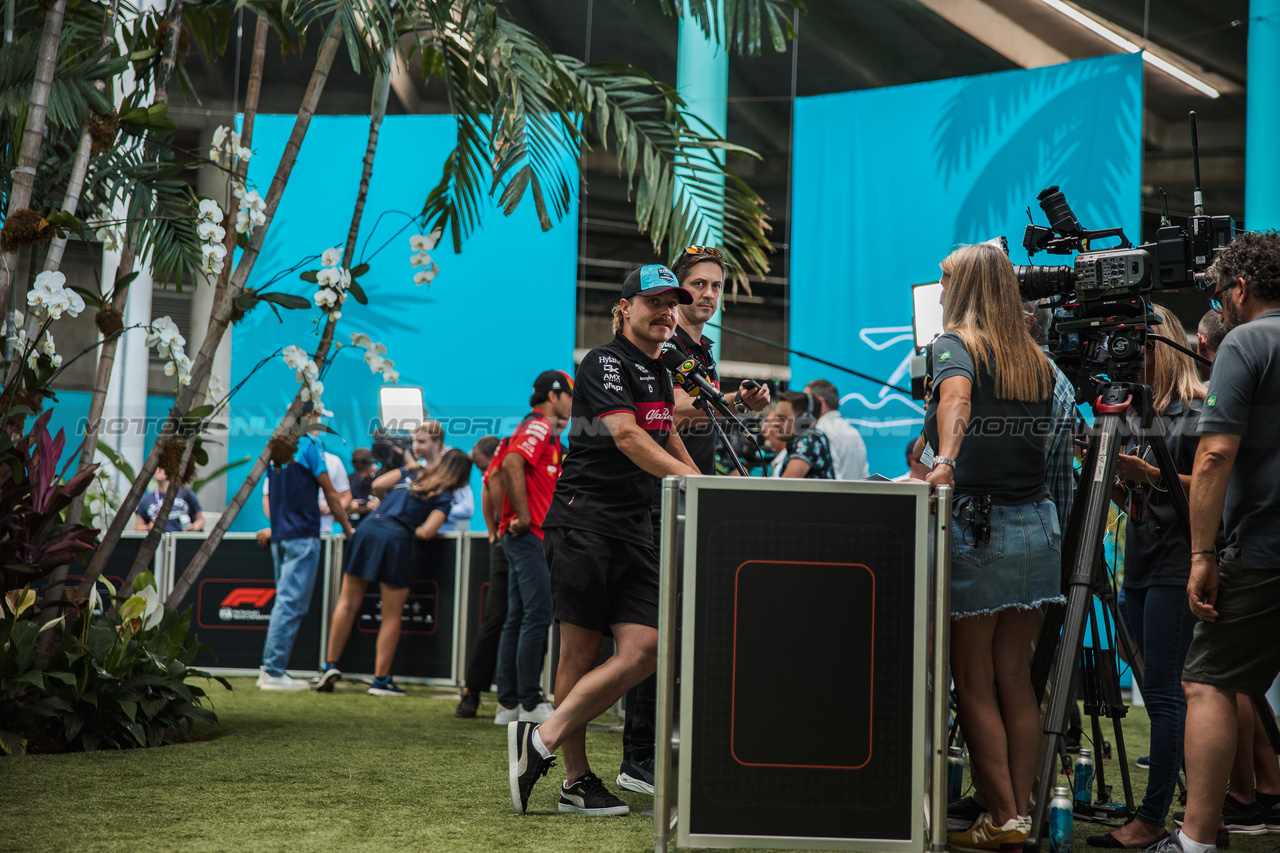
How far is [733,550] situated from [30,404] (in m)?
2.84

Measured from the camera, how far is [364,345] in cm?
481

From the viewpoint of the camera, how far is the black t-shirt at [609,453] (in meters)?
3.17

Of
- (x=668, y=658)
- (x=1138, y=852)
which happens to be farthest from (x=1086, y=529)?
(x=668, y=658)

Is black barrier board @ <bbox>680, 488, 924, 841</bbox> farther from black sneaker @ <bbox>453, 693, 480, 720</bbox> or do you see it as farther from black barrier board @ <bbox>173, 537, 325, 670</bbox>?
black barrier board @ <bbox>173, 537, 325, 670</bbox>

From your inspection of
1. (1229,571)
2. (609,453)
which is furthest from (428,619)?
(1229,571)

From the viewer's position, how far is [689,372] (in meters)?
3.28

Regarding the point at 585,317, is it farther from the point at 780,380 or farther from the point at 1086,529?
the point at 1086,529

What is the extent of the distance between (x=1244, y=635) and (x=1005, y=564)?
21.9 inches

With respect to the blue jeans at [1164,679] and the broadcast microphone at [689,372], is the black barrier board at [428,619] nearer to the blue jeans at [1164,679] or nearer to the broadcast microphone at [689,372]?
the broadcast microphone at [689,372]

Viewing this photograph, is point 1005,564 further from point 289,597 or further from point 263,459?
point 289,597

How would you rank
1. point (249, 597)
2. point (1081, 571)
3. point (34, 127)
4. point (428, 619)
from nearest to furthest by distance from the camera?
1. point (1081, 571)
2. point (34, 127)
3. point (428, 619)
4. point (249, 597)

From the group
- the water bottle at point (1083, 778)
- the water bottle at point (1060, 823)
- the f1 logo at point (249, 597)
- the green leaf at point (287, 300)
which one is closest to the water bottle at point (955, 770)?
the water bottle at point (1083, 778)

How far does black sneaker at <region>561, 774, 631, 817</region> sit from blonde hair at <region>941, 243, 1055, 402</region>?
5.26ft

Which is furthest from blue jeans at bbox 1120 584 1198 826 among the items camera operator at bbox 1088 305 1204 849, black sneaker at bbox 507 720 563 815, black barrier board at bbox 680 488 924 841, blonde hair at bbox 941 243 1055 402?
black sneaker at bbox 507 720 563 815
